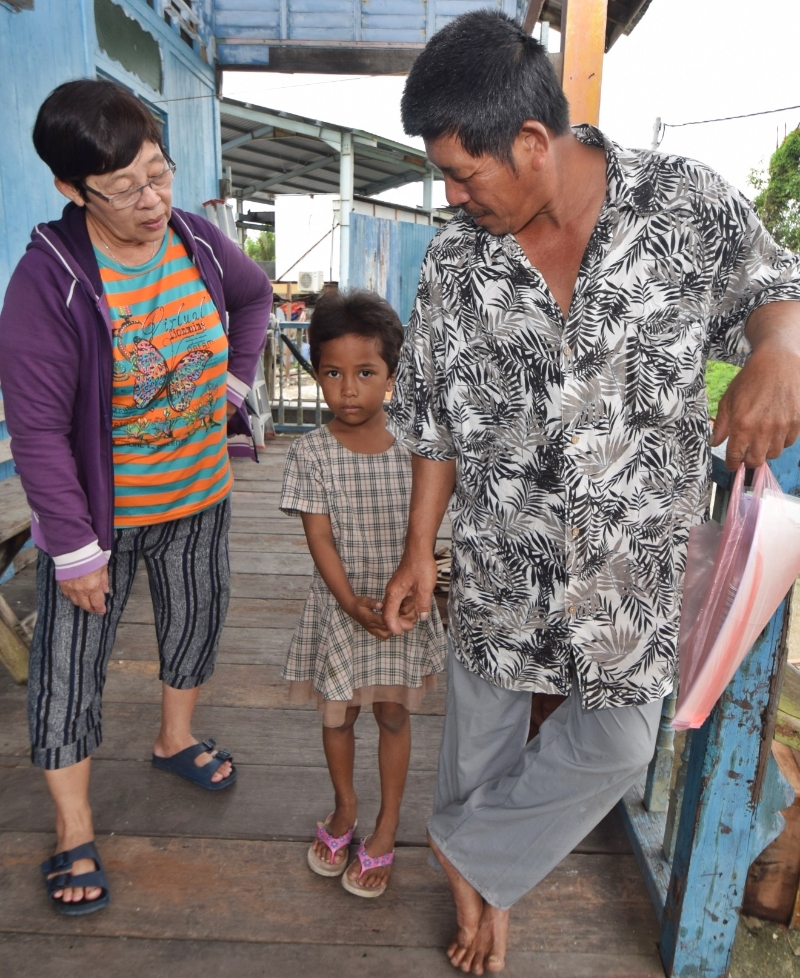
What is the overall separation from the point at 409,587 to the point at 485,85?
3.05ft

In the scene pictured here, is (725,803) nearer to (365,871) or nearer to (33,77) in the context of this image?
(365,871)

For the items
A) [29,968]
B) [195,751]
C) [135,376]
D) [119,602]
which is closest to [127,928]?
[29,968]

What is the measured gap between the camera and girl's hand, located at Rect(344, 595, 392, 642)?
169cm

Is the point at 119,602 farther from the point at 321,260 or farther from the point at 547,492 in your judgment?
the point at 321,260

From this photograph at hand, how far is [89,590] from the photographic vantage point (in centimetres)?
174

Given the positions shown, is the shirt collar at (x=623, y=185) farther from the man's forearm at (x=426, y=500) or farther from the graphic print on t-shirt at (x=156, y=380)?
the graphic print on t-shirt at (x=156, y=380)

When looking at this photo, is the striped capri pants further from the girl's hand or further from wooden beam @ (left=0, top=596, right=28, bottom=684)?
wooden beam @ (left=0, top=596, right=28, bottom=684)

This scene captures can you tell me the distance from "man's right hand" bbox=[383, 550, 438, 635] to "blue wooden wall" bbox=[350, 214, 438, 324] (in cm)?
774

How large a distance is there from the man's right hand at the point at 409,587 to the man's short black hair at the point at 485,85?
0.78 meters

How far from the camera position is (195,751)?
2301mm

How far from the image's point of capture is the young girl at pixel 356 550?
71.1 inches

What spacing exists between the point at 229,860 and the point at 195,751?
A: 16.0 inches

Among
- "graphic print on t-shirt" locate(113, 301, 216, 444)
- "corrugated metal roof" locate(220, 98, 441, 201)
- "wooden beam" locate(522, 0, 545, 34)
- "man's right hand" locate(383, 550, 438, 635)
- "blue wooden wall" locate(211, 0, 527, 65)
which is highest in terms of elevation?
"blue wooden wall" locate(211, 0, 527, 65)

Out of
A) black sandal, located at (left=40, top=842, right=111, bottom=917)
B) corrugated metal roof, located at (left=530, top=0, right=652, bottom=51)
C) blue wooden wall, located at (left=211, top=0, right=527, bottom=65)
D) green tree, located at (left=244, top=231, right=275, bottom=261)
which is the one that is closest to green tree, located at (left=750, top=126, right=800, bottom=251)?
blue wooden wall, located at (left=211, top=0, right=527, bottom=65)
